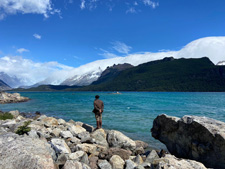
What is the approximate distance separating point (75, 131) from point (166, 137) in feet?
25.8

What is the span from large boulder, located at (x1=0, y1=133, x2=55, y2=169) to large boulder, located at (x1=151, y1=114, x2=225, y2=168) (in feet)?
27.9

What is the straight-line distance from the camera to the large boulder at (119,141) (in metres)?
13.4

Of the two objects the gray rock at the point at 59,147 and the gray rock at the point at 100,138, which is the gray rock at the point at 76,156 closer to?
the gray rock at the point at 59,147

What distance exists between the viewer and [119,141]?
1365 cm

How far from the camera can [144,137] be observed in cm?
1911

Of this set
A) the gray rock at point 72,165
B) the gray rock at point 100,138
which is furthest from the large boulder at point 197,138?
the gray rock at point 72,165

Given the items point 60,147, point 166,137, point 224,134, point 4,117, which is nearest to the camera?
point 224,134

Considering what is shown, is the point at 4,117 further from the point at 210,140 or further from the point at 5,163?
the point at 210,140

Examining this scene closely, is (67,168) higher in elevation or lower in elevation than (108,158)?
higher

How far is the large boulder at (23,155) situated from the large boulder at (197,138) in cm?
849

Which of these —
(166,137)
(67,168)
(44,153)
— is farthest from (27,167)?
(166,137)

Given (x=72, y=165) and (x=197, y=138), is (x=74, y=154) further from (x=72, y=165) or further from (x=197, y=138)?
(x=197, y=138)

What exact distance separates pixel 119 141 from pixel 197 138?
214 inches

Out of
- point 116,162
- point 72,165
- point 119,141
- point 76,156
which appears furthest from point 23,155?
point 119,141
